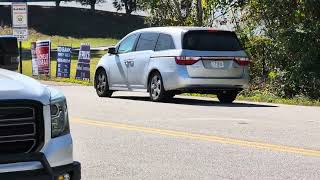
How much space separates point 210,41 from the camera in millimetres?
15812

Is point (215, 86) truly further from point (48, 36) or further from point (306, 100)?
point (48, 36)

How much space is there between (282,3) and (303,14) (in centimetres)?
73

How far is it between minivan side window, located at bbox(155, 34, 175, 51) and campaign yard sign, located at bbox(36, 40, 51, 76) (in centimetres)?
1231

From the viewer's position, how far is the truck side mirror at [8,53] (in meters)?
6.02

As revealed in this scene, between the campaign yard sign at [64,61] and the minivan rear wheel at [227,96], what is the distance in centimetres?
1180

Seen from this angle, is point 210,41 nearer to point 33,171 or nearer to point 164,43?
point 164,43

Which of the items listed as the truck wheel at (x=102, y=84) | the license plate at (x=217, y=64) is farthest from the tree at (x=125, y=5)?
the license plate at (x=217, y=64)

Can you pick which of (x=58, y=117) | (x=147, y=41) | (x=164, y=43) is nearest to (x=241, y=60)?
(x=164, y=43)

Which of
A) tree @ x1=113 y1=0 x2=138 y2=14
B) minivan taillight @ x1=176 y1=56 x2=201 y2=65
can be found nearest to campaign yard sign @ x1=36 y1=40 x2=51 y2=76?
minivan taillight @ x1=176 y1=56 x2=201 y2=65

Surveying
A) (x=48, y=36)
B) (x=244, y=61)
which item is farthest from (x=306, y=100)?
(x=48, y=36)

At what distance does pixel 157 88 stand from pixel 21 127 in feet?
37.2

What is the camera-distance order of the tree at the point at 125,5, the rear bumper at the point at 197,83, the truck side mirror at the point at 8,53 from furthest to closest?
the tree at the point at 125,5
the rear bumper at the point at 197,83
the truck side mirror at the point at 8,53

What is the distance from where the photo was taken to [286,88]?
61.1 feet

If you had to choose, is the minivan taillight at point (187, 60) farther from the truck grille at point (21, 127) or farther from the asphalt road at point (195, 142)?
the truck grille at point (21, 127)
